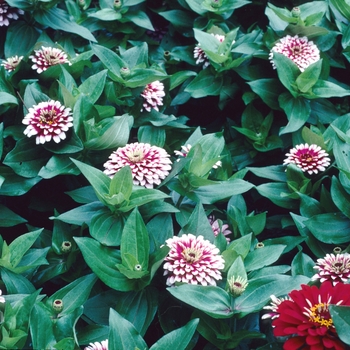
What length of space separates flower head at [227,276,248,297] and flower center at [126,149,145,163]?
1.10 feet

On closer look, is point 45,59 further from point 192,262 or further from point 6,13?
point 192,262

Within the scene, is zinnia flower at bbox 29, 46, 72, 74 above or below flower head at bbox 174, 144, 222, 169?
above

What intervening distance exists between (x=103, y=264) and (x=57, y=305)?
116 mm

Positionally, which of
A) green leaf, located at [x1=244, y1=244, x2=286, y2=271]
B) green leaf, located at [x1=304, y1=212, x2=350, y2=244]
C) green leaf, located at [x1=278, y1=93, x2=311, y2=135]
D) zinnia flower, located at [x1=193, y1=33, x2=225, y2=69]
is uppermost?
zinnia flower, located at [x1=193, y1=33, x2=225, y2=69]

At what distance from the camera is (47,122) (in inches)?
57.0

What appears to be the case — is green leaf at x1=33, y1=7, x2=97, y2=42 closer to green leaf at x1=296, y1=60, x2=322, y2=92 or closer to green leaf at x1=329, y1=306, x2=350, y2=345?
green leaf at x1=296, y1=60, x2=322, y2=92

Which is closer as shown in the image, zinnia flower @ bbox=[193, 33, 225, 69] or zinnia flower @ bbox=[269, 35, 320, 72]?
zinnia flower @ bbox=[269, 35, 320, 72]

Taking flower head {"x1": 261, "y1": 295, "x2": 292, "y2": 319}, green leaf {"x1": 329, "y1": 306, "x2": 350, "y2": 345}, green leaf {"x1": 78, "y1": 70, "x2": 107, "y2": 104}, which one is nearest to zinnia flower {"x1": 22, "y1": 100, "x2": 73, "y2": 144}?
green leaf {"x1": 78, "y1": 70, "x2": 107, "y2": 104}

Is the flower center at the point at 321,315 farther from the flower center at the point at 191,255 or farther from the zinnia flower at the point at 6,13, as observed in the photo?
the zinnia flower at the point at 6,13

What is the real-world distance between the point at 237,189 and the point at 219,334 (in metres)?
0.36

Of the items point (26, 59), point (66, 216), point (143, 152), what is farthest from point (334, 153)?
point (26, 59)

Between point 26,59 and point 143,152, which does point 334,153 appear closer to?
point 143,152

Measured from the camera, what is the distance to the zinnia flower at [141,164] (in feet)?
4.41

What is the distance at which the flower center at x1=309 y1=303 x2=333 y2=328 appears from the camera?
3.28ft
